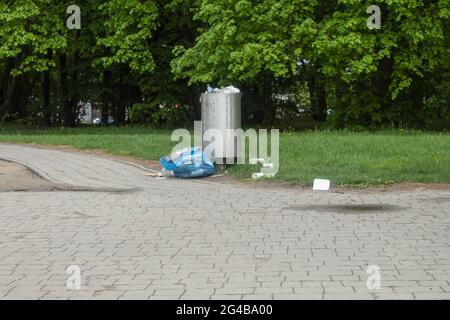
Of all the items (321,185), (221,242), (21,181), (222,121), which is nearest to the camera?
(221,242)

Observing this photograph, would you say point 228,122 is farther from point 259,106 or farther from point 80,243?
point 259,106

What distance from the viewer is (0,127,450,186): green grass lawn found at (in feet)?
41.5

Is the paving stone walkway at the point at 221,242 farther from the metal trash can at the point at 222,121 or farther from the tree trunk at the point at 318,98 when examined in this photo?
the tree trunk at the point at 318,98

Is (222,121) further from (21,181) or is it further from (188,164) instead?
(21,181)

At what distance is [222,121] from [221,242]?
6.17 meters

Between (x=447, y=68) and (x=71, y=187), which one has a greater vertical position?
(x=447, y=68)

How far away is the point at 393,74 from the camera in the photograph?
2486 centimetres

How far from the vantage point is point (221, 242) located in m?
7.96

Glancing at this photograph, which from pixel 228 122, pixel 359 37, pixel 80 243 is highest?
pixel 359 37

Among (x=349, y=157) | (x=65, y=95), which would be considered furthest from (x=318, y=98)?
(x=349, y=157)

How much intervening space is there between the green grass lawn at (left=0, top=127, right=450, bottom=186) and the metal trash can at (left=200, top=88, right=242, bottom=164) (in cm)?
39

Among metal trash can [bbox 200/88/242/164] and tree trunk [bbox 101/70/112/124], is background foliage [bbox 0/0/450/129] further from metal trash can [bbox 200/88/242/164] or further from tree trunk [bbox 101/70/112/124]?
metal trash can [bbox 200/88/242/164]

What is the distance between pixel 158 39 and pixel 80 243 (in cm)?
2456
